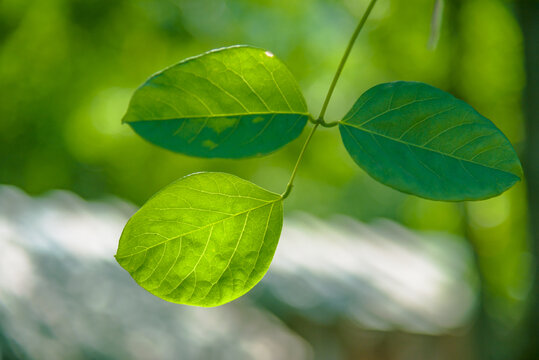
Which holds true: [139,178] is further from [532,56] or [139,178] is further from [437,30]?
[437,30]

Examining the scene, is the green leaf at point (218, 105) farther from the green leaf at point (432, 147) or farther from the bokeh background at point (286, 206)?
the bokeh background at point (286, 206)

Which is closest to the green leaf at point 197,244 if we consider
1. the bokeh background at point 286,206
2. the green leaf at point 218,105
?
the green leaf at point 218,105

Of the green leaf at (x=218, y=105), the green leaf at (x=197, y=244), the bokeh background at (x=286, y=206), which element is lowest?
the bokeh background at (x=286, y=206)

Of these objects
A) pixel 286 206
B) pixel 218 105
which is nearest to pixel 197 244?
pixel 218 105

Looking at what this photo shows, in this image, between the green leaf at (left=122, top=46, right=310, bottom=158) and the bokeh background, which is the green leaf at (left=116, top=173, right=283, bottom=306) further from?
the bokeh background

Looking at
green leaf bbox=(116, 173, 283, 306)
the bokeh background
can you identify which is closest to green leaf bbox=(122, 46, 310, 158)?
green leaf bbox=(116, 173, 283, 306)
